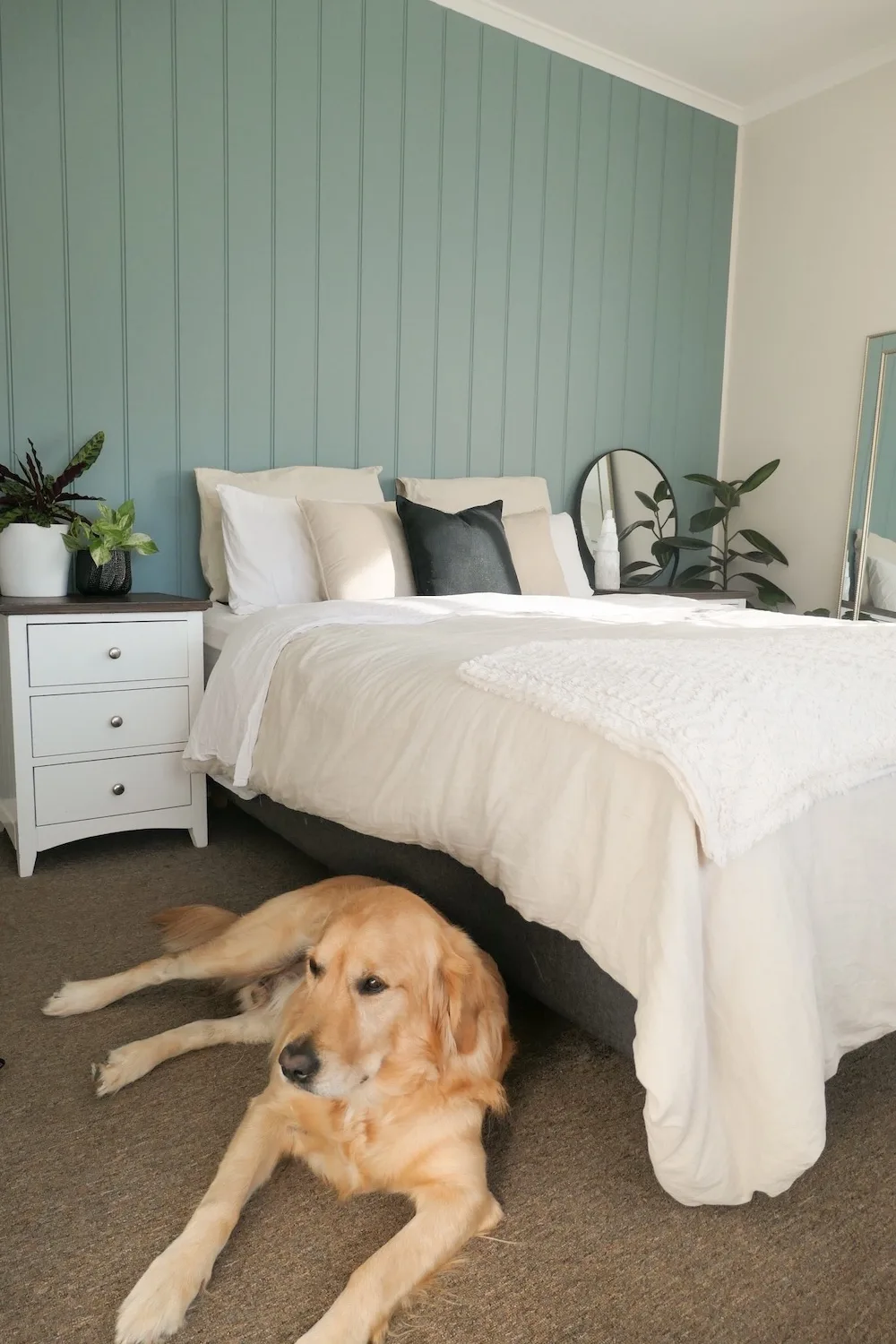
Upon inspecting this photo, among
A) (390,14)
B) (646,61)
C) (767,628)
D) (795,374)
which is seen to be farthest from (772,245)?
(767,628)

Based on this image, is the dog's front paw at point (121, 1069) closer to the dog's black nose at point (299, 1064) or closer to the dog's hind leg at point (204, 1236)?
the dog's hind leg at point (204, 1236)

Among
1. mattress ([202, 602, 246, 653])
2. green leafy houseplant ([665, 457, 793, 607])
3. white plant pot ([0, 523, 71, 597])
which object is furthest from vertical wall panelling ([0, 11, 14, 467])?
green leafy houseplant ([665, 457, 793, 607])

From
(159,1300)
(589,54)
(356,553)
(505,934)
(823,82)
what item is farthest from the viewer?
(823,82)

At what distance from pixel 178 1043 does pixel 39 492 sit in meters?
1.60

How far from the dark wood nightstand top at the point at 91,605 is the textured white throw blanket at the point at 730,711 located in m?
1.15

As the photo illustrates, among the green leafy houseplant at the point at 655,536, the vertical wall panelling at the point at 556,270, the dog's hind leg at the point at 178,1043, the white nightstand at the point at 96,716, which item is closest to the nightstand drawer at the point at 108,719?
the white nightstand at the point at 96,716

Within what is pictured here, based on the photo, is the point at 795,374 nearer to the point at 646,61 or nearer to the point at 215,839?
the point at 646,61

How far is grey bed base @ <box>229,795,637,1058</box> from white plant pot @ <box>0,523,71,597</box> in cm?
101

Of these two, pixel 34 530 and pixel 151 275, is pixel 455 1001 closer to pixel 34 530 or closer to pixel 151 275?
pixel 34 530

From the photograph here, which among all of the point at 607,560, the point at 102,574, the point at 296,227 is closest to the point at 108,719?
the point at 102,574

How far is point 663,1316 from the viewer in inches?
40.8

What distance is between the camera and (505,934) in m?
1.56

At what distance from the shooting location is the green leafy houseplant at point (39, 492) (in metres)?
2.47

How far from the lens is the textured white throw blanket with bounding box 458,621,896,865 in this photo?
3.71 feet
